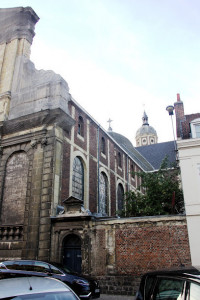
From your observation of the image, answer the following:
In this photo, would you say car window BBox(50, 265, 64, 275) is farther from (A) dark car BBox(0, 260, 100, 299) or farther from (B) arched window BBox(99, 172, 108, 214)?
(B) arched window BBox(99, 172, 108, 214)

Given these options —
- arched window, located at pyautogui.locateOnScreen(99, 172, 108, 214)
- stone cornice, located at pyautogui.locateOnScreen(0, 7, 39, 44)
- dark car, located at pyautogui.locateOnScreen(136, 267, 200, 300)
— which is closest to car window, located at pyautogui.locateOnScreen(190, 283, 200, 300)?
dark car, located at pyautogui.locateOnScreen(136, 267, 200, 300)

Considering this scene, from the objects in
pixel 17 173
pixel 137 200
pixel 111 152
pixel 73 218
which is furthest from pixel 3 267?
pixel 111 152

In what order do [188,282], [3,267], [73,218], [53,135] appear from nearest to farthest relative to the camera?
[188,282] → [3,267] → [73,218] → [53,135]

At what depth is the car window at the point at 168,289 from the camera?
11.3 feet

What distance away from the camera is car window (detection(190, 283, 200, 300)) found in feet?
10.6

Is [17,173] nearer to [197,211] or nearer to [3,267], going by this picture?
[3,267]

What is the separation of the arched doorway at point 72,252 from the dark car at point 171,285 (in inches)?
355

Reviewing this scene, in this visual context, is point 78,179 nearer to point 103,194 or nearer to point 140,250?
point 103,194

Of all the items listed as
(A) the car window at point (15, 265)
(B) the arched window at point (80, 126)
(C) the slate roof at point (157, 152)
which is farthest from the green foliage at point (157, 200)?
(C) the slate roof at point (157, 152)

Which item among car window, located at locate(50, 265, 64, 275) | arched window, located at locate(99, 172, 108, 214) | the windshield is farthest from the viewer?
arched window, located at locate(99, 172, 108, 214)

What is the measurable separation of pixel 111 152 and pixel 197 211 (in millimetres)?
11867

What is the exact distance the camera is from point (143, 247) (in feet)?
38.9

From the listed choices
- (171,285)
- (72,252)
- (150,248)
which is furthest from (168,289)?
(72,252)

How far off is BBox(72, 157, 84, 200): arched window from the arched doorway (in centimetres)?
342
